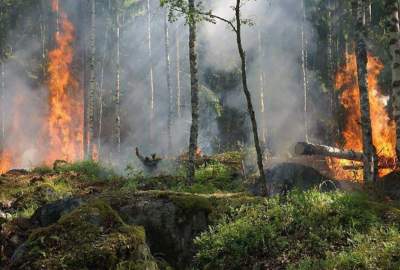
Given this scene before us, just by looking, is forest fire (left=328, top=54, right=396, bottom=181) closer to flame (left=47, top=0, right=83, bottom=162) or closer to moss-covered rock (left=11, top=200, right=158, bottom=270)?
moss-covered rock (left=11, top=200, right=158, bottom=270)

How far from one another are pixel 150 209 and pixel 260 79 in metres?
30.8

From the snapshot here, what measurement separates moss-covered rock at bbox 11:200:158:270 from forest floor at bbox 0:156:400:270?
0.01 m

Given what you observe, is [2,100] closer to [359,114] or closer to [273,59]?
[273,59]

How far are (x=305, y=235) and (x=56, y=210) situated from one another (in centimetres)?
533

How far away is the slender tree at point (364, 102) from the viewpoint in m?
13.6

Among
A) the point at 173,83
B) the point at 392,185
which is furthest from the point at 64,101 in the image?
the point at 392,185

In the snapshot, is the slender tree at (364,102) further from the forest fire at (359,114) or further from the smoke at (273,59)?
the smoke at (273,59)

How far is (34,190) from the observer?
14258 millimetres

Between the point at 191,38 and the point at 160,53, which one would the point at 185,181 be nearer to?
the point at 191,38

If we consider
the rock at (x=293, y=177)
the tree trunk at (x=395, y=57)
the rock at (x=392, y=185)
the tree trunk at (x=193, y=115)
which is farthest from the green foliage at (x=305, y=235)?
the tree trunk at (x=193, y=115)

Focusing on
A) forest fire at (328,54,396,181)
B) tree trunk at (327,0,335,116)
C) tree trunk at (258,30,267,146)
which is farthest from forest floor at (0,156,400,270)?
tree trunk at (258,30,267,146)

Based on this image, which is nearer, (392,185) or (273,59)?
(392,185)

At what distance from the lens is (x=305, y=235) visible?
23.8 feet

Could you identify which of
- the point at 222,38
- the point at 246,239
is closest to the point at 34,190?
the point at 246,239
